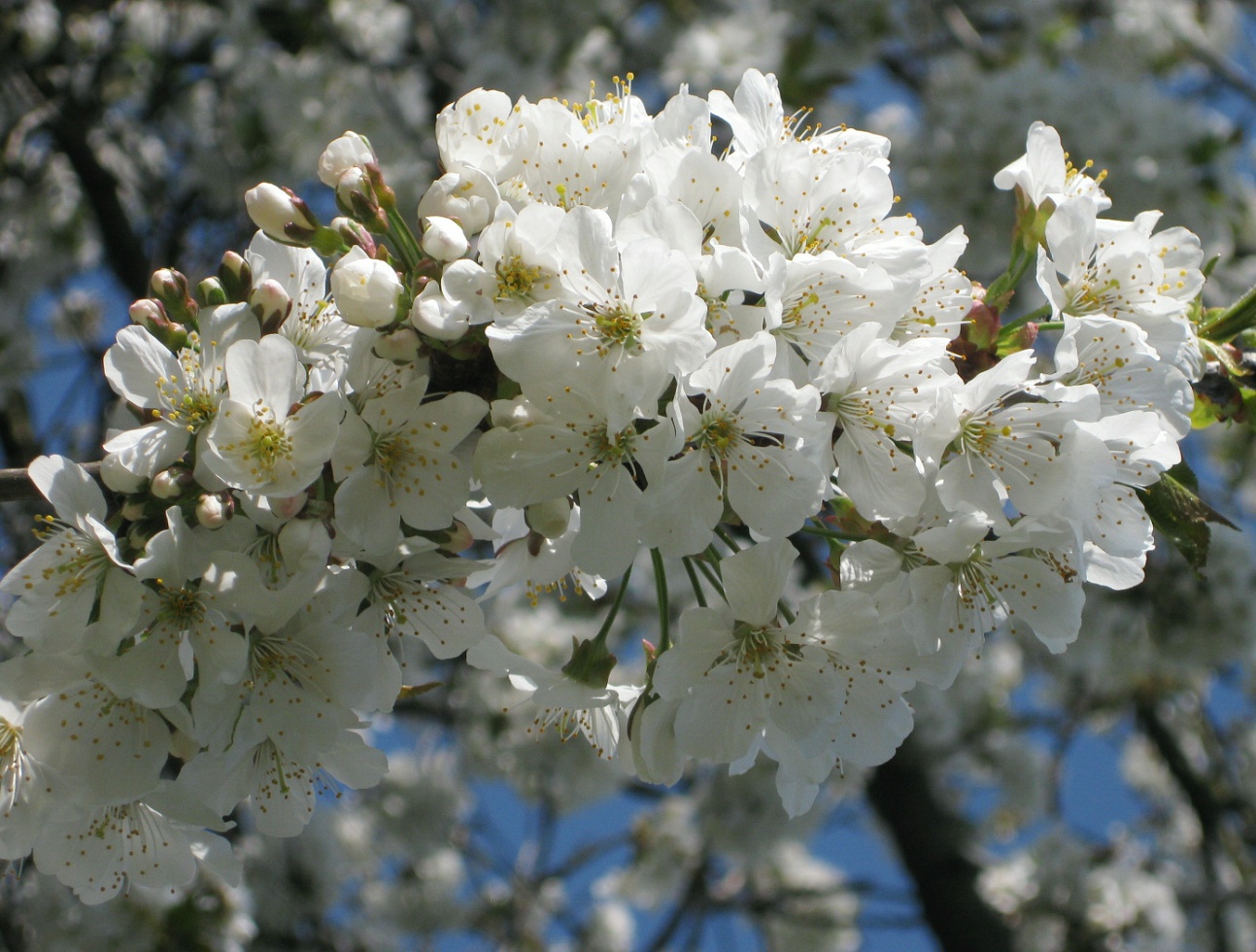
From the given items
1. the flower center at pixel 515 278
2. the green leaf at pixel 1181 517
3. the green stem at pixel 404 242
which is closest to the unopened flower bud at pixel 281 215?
the green stem at pixel 404 242

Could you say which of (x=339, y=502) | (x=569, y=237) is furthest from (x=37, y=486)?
(x=569, y=237)

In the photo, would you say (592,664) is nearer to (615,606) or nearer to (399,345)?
(615,606)

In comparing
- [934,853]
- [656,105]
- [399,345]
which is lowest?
[934,853]

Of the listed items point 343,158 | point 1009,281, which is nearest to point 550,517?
point 343,158

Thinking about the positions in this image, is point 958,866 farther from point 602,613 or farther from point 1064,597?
point 1064,597

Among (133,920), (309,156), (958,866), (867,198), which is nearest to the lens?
(867,198)

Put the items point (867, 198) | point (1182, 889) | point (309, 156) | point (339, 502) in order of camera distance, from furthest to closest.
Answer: point (1182, 889), point (309, 156), point (867, 198), point (339, 502)

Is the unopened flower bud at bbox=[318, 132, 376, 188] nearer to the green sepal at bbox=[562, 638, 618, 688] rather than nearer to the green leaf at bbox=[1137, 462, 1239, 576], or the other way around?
the green sepal at bbox=[562, 638, 618, 688]

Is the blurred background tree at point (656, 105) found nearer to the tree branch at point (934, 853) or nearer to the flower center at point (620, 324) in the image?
the tree branch at point (934, 853)
